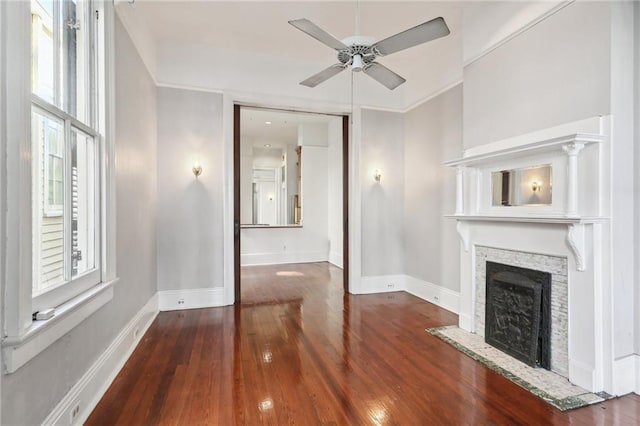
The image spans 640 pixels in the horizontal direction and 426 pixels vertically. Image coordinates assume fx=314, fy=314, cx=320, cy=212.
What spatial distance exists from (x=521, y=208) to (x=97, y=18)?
371 cm

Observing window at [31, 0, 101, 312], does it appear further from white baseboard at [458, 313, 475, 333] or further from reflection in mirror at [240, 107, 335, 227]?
reflection in mirror at [240, 107, 335, 227]

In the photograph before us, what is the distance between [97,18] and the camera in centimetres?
231

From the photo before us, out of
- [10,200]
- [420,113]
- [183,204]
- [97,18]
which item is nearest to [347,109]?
[420,113]

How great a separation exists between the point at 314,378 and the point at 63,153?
2275mm

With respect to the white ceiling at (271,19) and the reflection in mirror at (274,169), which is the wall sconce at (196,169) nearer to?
the white ceiling at (271,19)

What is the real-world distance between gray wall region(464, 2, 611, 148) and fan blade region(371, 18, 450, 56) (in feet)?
3.47

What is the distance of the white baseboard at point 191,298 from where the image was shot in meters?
4.09

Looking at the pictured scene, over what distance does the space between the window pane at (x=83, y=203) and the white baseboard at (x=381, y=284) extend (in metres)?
3.60

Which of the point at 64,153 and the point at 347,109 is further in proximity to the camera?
the point at 347,109

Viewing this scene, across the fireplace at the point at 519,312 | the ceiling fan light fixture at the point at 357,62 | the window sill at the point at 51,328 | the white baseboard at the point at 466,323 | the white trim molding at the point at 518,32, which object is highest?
the white trim molding at the point at 518,32

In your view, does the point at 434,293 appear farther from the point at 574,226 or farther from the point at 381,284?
the point at 574,226

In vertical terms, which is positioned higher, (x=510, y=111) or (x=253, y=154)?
(x=253, y=154)

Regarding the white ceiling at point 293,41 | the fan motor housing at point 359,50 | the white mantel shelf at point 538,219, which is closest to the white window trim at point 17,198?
the white ceiling at point 293,41

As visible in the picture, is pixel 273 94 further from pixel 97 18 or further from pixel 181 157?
pixel 97 18
